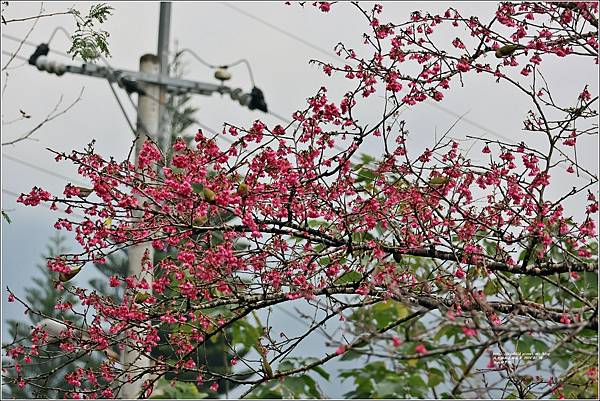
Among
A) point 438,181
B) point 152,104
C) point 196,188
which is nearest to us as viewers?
point 438,181

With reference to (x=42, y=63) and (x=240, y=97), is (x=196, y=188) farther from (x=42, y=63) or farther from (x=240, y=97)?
(x=42, y=63)

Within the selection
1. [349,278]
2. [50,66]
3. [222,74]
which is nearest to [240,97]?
[222,74]

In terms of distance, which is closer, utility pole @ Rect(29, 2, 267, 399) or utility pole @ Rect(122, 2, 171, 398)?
utility pole @ Rect(29, 2, 267, 399)

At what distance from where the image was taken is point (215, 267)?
2.81 meters

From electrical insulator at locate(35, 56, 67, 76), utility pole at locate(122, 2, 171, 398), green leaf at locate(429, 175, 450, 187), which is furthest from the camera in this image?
utility pole at locate(122, 2, 171, 398)

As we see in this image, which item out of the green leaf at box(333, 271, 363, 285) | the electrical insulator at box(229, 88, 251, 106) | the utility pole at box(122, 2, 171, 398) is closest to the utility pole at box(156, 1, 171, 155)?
the utility pole at box(122, 2, 171, 398)

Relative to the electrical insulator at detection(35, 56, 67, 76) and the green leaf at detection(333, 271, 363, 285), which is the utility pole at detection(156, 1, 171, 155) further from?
the green leaf at detection(333, 271, 363, 285)

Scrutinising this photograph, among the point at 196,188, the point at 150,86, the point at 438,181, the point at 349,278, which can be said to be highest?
the point at 150,86

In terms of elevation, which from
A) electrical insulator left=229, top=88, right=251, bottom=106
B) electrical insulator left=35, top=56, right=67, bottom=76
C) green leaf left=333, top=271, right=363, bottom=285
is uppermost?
electrical insulator left=35, top=56, right=67, bottom=76

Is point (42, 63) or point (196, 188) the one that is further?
point (196, 188)

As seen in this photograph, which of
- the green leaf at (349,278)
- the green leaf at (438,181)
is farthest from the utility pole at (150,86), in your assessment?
the green leaf at (438,181)

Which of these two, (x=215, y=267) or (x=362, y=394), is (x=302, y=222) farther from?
(x=362, y=394)

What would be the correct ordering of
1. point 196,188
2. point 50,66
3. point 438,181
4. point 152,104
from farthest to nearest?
point 196,188
point 152,104
point 50,66
point 438,181

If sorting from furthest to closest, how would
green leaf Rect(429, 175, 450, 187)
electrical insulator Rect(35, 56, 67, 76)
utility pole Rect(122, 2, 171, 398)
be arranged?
utility pole Rect(122, 2, 171, 398) < electrical insulator Rect(35, 56, 67, 76) < green leaf Rect(429, 175, 450, 187)
